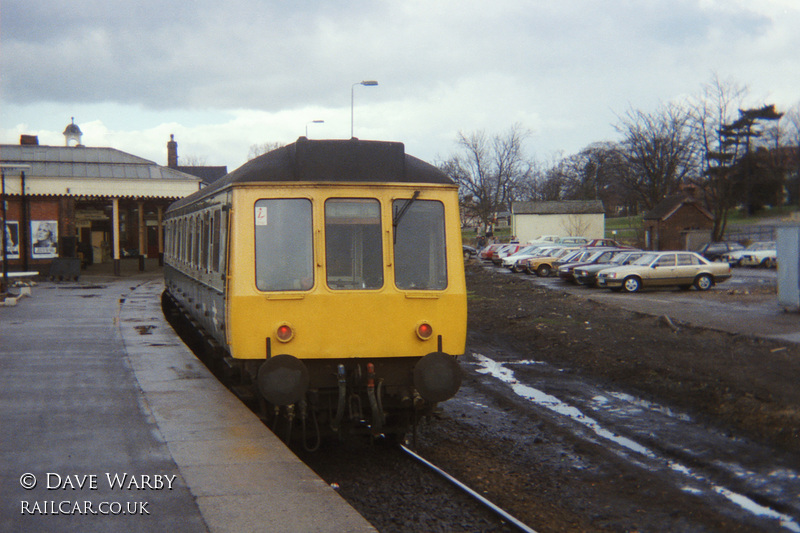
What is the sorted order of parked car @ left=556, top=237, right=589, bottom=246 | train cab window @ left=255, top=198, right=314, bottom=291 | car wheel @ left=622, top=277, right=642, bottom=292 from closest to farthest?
1. train cab window @ left=255, top=198, right=314, bottom=291
2. car wheel @ left=622, top=277, right=642, bottom=292
3. parked car @ left=556, top=237, right=589, bottom=246

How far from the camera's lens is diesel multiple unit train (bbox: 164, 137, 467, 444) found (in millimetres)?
7008

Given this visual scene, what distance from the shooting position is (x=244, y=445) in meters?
6.72

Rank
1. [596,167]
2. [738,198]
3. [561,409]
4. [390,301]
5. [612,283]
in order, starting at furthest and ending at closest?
[596,167], [612,283], [561,409], [390,301], [738,198]

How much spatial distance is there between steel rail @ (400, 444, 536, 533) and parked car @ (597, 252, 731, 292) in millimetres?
21013

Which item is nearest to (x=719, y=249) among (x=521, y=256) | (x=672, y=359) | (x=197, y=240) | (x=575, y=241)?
(x=575, y=241)

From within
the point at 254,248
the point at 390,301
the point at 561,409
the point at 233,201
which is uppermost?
the point at 233,201

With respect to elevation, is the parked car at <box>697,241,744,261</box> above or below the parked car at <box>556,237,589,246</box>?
below

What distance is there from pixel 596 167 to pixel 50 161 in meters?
83.6

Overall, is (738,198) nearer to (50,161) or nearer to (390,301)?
(390,301)

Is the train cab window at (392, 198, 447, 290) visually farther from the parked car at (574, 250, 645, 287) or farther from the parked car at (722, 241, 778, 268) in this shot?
the parked car at (722, 241, 778, 268)

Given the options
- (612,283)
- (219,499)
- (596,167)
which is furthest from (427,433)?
(596,167)

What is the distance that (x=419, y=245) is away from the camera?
7367mm

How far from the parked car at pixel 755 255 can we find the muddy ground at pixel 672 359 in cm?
2504

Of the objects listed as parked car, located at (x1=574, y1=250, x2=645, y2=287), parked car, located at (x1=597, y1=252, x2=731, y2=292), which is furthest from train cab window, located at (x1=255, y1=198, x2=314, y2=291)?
parked car, located at (x1=574, y1=250, x2=645, y2=287)
